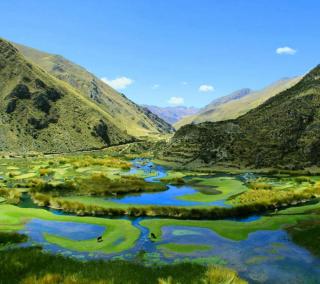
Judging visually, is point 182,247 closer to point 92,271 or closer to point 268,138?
point 92,271

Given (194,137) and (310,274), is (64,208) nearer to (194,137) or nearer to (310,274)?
(310,274)

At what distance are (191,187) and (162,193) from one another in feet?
25.1

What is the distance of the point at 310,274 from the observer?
83.1 ft

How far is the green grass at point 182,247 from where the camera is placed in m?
30.6

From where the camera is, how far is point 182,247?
3142 cm

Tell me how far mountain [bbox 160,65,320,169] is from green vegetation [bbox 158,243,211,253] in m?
66.1

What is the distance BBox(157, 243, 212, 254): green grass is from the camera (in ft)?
101

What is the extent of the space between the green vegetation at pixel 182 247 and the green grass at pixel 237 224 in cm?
206

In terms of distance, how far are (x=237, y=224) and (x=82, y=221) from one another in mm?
13795

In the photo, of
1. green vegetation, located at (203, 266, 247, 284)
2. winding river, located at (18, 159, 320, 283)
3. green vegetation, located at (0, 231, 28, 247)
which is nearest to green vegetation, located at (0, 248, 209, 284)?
green vegetation, located at (203, 266, 247, 284)

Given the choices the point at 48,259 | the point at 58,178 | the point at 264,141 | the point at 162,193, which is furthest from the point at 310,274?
the point at 264,141

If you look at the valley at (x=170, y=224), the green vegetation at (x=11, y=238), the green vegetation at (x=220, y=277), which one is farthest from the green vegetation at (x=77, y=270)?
the green vegetation at (x=11, y=238)

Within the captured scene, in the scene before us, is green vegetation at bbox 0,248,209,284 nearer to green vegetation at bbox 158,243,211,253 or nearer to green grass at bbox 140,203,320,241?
green vegetation at bbox 158,243,211,253

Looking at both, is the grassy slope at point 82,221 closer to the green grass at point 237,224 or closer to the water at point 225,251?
the water at point 225,251
